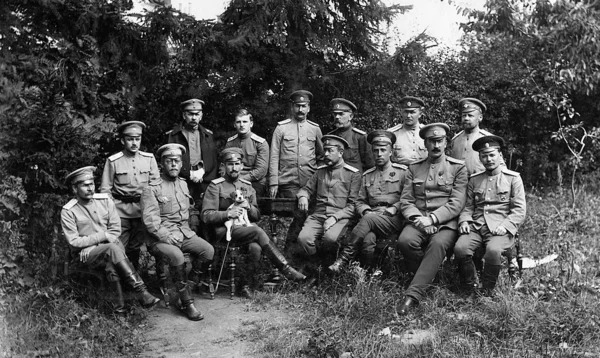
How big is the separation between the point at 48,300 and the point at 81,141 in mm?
1745

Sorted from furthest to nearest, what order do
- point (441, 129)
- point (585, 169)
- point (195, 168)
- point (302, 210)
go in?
point (585, 169) < point (195, 168) < point (302, 210) < point (441, 129)

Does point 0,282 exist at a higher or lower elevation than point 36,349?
higher

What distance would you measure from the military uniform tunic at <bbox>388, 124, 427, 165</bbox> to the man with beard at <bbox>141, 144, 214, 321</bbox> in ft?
8.20

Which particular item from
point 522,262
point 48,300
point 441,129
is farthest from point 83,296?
point 522,262

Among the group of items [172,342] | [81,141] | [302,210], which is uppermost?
[81,141]

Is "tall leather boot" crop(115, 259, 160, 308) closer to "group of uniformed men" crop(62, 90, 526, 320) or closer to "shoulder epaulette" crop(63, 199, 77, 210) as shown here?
"group of uniformed men" crop(62, 90, 526, 320)

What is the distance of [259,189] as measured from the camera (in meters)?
8.13

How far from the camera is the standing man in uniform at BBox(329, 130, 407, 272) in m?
6.95

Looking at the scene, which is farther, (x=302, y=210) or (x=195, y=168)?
(x=195, y=168)

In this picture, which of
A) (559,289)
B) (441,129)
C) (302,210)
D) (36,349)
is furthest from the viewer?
(302,210)

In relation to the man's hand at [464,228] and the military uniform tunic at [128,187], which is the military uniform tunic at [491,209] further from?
the military uniform tunic at [128,187]

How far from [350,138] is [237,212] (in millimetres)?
1805

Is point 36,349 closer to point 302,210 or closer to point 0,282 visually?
point 0,282

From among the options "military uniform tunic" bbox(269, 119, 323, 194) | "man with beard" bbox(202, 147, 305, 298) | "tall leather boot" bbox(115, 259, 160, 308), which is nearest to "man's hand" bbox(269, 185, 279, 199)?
"military uniform tunic" bbox(269, 119, 323, 194)
